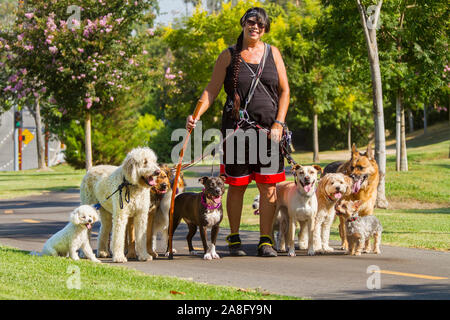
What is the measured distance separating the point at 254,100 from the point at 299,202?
1.58 metres

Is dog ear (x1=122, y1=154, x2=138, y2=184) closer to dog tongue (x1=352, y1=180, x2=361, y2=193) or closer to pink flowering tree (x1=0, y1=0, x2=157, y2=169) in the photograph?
dog tongue (x1=352, y1=180, x2=361, y2=193)

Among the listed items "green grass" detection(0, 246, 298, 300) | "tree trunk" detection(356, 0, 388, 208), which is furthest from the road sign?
"green grass" detection(0, 246, 298, 300)

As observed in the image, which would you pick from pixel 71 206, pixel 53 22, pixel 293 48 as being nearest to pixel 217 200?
pixel 71 206

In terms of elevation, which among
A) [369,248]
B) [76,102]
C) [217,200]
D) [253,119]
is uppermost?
[76,102]

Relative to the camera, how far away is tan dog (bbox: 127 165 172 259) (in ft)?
31.7

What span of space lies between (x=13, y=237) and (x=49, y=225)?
2050 mm

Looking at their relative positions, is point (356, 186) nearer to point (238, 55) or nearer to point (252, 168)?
point (252, 168)

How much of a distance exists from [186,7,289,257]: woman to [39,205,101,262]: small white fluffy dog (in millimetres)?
1758

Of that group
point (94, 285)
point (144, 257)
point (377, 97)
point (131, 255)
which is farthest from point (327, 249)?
point (377, 97)

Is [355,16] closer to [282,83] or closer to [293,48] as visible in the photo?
[282,83]

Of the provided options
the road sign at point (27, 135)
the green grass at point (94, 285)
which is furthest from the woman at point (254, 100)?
the road sign at point (27, 135)

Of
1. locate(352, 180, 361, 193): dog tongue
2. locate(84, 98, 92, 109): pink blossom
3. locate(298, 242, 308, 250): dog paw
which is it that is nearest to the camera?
locate(352, 180, 361, 193): dog tongue

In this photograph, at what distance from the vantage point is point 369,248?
1011cm

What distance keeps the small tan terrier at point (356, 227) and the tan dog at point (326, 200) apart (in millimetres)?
146
